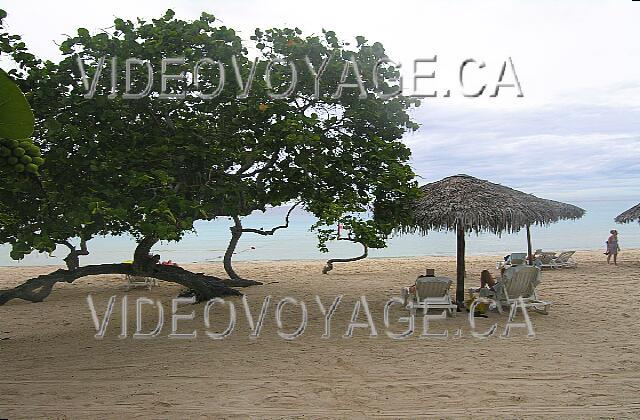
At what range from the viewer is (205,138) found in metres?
7.45

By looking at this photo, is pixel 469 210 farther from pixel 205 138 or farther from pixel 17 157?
pixel 17 157

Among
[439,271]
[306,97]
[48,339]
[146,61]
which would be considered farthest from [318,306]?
[439,271]

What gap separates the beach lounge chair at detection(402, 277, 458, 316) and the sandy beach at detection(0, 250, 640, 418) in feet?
0.89

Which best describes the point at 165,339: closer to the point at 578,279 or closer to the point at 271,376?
the point at 271,376

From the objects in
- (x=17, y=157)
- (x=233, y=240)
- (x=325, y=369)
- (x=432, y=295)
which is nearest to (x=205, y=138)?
(x=325, y=369)

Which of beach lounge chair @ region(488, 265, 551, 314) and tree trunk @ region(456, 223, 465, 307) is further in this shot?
tree trunk @ region(456, 223, 465, 307)

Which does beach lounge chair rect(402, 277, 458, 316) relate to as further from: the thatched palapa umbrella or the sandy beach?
the thatched palapa umbrella

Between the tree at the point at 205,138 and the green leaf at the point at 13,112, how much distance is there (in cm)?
584

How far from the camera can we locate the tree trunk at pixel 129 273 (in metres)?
8.71

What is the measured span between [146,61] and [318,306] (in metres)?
5.00

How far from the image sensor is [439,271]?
17.6 m

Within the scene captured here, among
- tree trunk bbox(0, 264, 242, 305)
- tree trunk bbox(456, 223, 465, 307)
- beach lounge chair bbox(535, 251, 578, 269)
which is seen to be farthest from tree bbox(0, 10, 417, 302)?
beach lounge chair bbox(535, 251, 578, 269)

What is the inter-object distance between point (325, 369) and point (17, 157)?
17.6ft

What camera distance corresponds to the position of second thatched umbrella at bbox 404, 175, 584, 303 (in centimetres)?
918
